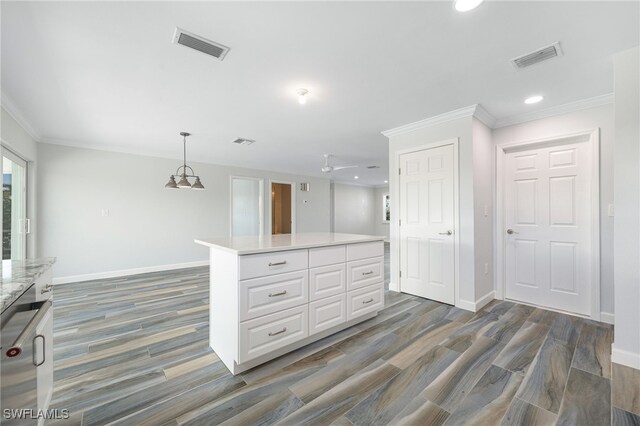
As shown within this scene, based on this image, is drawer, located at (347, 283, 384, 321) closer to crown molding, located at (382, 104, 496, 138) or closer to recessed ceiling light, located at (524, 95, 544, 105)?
crown molding, located at (382, 104, 496, 138)

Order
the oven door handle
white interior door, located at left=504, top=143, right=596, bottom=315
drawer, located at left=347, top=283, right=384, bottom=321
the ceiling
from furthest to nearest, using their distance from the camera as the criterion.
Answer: white interior door, located at left=504, top=143, right=596, bottom=315 < drawer, located at left=347, top=283, right=384, bottom=321 < the ceiling < the oven door handle

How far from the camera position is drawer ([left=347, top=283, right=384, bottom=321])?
251 cm

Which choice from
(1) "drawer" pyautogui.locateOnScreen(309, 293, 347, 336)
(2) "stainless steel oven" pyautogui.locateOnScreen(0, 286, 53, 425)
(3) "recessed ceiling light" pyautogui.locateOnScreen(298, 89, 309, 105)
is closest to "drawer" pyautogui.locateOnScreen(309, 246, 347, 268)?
(1) "drawer" pyautogui.locateOnScreen(309, 293, 347, 336)

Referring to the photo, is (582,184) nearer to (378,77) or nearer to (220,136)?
(378,77)

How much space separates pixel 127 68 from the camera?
2.15 m

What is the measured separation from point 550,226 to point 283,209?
6292 millimetres

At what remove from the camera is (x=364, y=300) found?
2621 mm

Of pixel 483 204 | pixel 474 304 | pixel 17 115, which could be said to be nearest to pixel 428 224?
pixel 483 204

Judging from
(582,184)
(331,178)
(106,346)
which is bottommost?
(106,346)

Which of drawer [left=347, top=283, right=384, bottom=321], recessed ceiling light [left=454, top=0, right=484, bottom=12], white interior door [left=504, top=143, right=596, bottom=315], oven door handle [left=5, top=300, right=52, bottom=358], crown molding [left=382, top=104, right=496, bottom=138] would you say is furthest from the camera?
crown molding [left=382, top=104, right=496, bottom=138]

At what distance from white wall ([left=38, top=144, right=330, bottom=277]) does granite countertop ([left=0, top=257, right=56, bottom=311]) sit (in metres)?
3.69

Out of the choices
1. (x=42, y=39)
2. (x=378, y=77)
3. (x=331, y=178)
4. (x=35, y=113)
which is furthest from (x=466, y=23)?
(x=331, y=178)

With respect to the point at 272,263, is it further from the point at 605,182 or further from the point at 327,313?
the point at 605,182

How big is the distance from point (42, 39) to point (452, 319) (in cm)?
412
